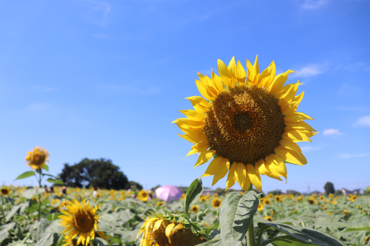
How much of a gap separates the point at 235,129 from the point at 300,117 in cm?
43

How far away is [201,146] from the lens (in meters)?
1.99

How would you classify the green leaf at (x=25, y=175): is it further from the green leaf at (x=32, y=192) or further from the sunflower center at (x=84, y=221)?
the sunflower center at (x=84, y=221)

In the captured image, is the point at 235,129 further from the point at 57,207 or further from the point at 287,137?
the point at 57,207

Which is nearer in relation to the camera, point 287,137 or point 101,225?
point 287,137

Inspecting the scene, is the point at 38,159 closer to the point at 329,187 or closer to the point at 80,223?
the point at 80,223

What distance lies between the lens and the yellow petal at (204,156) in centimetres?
192

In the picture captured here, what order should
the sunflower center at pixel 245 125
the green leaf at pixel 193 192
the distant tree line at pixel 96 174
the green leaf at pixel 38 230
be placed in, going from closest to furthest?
the green leaf at pixel 193 192 < the sunflower center at pixel 245 125 < the green leaf at pixel 38 230 < the distant tree line at pixel 96 174

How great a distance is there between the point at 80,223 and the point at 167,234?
168cm

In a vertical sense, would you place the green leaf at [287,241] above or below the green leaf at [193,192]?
below

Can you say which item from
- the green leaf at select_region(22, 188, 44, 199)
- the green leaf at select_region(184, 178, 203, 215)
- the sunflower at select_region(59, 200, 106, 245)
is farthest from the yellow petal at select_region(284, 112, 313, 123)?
the green leaf at select_region(22, 188, 44, 199)

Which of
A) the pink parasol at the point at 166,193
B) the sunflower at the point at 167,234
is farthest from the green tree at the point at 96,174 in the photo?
the sunflower at the point at 167,234

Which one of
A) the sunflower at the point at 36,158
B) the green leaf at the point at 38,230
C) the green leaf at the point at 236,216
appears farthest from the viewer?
the sunflower at the point at 36,158

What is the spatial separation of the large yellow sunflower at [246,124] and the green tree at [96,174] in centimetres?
4032

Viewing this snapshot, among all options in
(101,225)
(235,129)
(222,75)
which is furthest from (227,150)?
(101,225)
